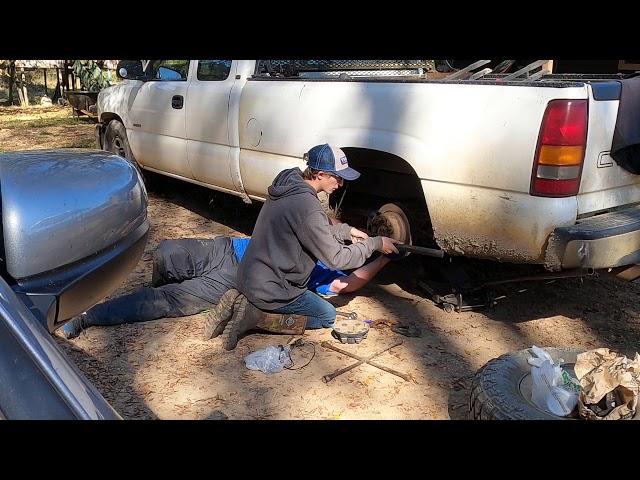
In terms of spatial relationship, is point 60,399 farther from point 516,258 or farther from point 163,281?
point 163,281

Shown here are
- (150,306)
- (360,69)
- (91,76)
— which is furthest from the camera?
(91,76)

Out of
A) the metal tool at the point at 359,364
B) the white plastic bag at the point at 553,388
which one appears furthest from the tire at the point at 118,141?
the white plastic bag at the point at 553,388

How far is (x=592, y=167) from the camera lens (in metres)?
3.39

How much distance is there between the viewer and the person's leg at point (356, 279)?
14.3 feet

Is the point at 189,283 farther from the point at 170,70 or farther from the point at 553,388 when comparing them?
the point at 170,70

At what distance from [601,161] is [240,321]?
90.8 inches

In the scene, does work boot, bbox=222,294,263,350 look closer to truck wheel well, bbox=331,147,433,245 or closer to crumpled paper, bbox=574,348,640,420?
truck wheel well, bbox=331,147,433,245

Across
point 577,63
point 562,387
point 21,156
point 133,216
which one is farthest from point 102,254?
point 577,63

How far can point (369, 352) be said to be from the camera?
3.78 metres

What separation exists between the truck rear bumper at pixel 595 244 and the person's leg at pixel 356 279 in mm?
1277

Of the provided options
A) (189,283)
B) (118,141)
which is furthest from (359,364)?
(118,141)

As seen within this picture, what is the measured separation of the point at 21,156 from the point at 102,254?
0.51m

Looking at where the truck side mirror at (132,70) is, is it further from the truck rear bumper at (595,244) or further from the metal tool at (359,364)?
the truck rear bumper at (595,244)

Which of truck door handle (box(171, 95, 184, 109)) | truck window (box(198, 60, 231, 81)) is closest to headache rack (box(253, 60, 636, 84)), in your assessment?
truck window (box(198, 60, 231, 81))
